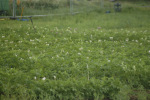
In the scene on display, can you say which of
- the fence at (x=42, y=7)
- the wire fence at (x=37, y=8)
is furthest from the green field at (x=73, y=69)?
the wire fence at (x=37, y=8)

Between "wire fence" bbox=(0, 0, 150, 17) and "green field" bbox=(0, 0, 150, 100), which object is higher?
"wire fence" bbox=(0, 0, 150, 17)

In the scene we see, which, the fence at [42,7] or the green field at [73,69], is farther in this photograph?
the fence at [42,7]

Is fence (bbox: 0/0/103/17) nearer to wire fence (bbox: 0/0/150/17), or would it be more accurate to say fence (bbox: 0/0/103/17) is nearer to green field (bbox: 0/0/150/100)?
wire fence (bbox: 0/0/150/17)

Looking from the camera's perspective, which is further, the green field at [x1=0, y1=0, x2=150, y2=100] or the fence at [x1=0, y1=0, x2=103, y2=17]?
the fence at [x1=0, y1=0, x2=103, y2=17]

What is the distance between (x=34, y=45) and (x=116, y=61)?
339 cm

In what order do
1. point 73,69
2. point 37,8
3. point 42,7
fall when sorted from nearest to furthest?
point 73,69 → point 37,8 → point 42,7

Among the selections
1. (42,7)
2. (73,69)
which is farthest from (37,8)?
(73,69)

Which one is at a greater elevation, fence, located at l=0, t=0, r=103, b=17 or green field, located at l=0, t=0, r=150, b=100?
fence, located at l=0, t=0, r=103, b=17

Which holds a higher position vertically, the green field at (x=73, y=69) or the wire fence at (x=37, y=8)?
the wire fence at (x=37, y=8)

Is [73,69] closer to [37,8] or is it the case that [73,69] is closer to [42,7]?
[37,8]

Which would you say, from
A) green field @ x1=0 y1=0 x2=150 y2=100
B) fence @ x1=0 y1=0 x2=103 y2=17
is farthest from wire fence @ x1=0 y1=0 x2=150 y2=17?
green field @ x1=0 y1=0 x2=150 y2=100

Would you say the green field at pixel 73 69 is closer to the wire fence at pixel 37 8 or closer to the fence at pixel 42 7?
the fence at pixel 42 7

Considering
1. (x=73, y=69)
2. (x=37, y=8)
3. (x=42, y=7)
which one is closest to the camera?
(x=73, y=69)

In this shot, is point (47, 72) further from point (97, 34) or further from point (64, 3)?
point (64, 3)
